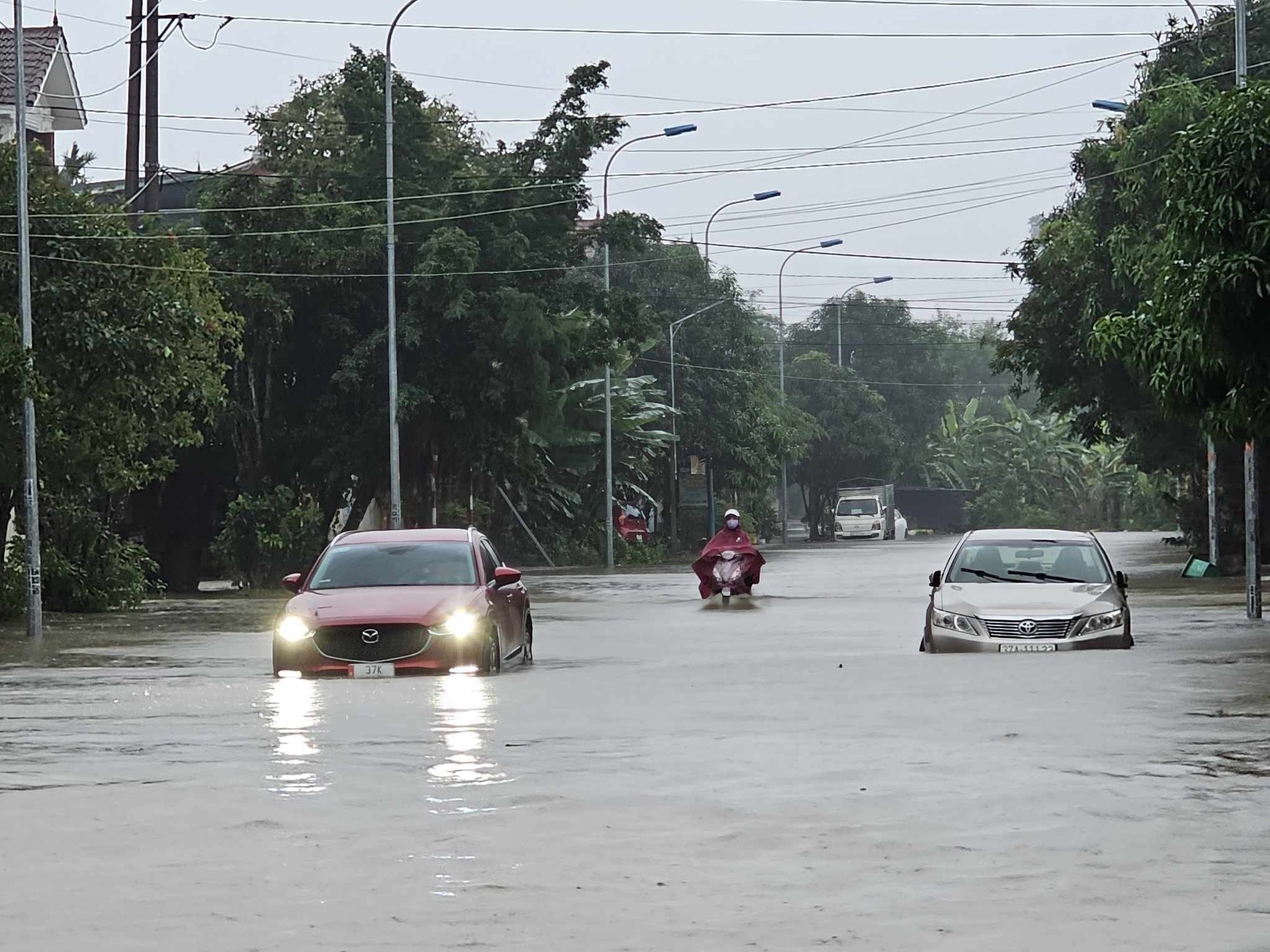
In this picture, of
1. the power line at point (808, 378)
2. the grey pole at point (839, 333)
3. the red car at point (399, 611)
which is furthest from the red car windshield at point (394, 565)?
the grey pole at point (839, 333)

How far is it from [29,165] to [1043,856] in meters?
29.8

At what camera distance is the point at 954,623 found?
70.0ft

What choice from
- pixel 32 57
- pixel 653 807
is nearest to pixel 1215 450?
pixel 32 57

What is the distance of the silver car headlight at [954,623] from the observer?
2117 centimetres

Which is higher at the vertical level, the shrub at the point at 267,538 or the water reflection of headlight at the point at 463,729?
the shrub at the point at 267,538

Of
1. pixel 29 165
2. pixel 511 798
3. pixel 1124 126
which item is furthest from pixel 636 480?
pixel 511 798

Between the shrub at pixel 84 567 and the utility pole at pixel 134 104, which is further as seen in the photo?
the utility pole at pixel 134 104

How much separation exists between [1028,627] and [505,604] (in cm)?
479

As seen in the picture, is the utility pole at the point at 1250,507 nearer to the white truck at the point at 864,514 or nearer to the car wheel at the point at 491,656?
the car wheel at the point at 491,656

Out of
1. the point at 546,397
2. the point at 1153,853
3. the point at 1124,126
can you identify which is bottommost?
the point at 1153,853

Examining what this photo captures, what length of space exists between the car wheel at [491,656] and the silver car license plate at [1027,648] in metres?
4.57

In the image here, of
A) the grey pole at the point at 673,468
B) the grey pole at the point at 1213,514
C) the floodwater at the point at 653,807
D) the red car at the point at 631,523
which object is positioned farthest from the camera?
the red car at the point at 631,523

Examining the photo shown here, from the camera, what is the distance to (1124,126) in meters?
45.8

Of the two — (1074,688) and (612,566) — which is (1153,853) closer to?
(1074,688)
